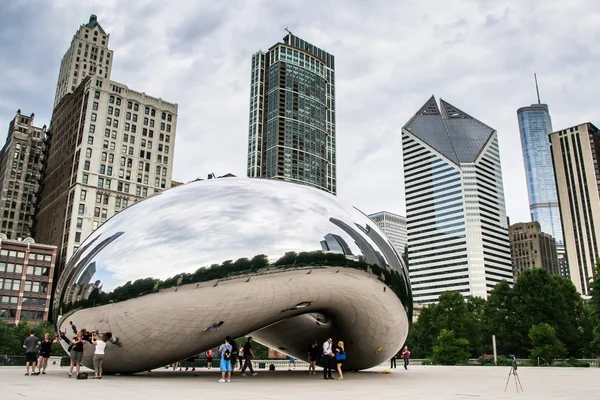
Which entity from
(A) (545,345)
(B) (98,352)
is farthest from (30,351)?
(A) (545,345)

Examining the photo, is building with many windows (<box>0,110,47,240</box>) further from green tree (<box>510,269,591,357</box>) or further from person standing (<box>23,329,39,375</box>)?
person standing (<box>23,329,39,375</box>)

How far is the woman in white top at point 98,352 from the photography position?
12.0m

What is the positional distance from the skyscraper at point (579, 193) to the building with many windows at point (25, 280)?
168 meters

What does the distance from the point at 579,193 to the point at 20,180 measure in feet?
595

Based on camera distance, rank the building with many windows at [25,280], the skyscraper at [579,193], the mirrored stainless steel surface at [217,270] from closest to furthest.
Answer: the mirrored stainless steel surface at [217,270] → the building with many windows at [25,280] → the skyscraper at [579,193]

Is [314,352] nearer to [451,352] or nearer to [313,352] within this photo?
[313,352]

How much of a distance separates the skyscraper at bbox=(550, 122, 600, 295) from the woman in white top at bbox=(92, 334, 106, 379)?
193798mm

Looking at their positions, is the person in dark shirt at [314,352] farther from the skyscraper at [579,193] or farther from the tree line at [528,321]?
the skyscraper at [579,193]

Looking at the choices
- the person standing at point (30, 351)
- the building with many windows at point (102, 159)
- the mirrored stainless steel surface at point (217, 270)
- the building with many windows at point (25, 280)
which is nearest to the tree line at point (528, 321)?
the mirrored stainless steel surface at point (217, 270)

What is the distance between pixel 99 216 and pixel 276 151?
99188mm

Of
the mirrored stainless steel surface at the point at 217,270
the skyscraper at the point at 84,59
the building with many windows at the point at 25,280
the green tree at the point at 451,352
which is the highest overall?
the skyscraper at the point at 84,59

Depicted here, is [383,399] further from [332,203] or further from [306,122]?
[306,122]

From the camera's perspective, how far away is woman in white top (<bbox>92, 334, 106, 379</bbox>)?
12.0m

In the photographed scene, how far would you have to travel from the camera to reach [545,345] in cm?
4175
